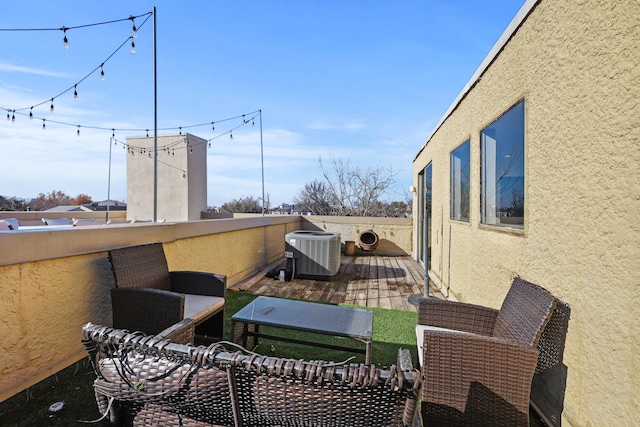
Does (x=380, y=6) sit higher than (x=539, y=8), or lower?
higher

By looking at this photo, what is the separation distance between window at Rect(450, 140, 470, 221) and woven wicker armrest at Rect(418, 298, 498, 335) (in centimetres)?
200

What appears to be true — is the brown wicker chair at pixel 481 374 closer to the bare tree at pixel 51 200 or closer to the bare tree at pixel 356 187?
the bare tree at pixel 356 187

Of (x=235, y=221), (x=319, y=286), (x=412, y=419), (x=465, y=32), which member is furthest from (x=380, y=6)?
(x=412, y=419)

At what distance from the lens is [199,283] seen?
306 cm

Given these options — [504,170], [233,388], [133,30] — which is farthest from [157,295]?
[133,30]

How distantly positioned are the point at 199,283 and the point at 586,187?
9.53ft

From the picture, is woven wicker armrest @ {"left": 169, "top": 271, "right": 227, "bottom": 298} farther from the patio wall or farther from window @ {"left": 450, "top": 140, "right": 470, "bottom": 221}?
window @ {"left": 450, "top": 140, "right": 470, "bottom": 221}

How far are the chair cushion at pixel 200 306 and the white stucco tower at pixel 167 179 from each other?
11.1 metres

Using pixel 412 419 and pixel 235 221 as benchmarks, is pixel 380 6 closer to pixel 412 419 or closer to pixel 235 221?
pixel 235 221

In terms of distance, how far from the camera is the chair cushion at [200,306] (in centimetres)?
251

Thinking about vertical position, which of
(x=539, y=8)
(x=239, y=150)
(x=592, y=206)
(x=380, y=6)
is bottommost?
(x=592, y=206)

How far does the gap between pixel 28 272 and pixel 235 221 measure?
320 cm

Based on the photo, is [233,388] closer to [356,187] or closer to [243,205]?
[356,187]

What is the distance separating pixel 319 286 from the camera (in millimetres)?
5363
